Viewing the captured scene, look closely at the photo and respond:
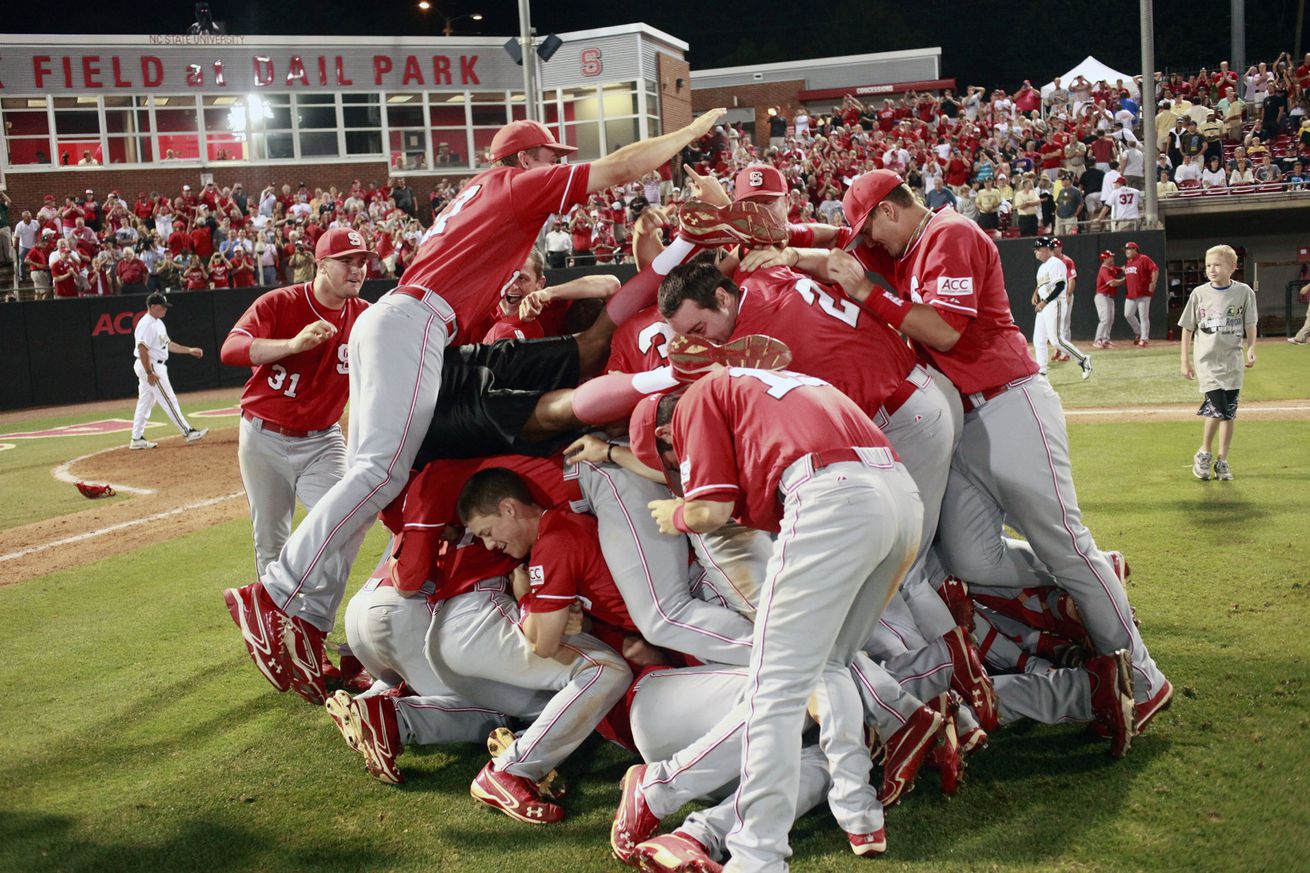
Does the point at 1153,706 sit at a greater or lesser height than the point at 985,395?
lesser

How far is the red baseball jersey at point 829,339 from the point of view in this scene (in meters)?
4.91

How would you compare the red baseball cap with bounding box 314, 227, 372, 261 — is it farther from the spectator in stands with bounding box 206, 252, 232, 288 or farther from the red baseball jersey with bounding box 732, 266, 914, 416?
the spectator in stands with bounding box 206, 252, 232, 288

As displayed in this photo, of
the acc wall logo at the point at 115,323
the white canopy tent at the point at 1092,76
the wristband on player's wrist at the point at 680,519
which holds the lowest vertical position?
the wristband on player's wrist at the point at 680,519

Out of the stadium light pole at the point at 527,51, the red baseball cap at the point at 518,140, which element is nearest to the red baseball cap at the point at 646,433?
the red baseball cap at the point at 518,140

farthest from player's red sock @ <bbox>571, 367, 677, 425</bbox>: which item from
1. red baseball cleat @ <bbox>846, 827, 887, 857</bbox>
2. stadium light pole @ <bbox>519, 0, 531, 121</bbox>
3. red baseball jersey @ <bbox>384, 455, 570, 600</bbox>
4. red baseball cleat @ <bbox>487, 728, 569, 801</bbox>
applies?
stadium light pole @ <bbox>519, 0, 531, 121</bbox>

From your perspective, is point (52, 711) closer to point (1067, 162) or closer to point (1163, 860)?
point (1163, 860)

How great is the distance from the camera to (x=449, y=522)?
16.5 feet

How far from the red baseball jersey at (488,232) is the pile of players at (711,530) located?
2cm

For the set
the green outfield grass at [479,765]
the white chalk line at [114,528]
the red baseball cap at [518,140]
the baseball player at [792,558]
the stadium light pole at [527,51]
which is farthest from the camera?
the stadium light pole at [527,51]

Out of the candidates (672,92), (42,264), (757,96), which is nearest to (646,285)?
(42,264)

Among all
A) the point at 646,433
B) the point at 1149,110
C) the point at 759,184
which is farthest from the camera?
the point at 1149,110

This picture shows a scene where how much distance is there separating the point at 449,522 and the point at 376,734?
3.16 ft

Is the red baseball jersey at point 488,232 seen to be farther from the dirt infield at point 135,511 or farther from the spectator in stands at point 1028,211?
the spectator in stands at point 1028,211

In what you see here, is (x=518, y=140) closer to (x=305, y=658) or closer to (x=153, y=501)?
(x=305, y=658)
